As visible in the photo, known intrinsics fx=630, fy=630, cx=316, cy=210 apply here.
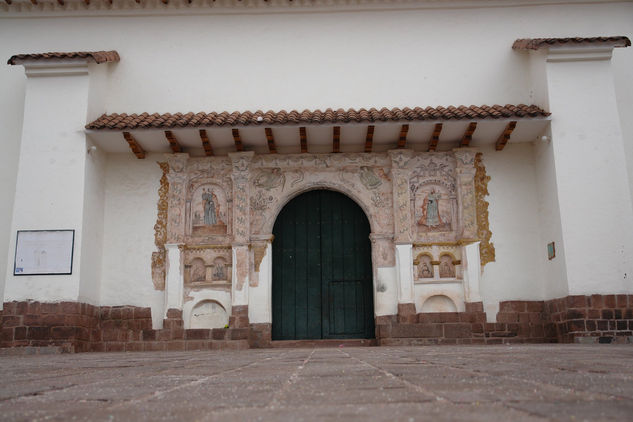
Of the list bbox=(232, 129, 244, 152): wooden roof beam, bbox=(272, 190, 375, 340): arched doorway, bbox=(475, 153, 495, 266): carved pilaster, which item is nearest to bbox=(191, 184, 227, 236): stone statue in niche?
bbox=(232, 129, 244, 152): wooden roof beam

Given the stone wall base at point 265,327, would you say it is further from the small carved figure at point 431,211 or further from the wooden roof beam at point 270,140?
the wooden roof beam at point 270,140

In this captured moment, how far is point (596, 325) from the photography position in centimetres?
957

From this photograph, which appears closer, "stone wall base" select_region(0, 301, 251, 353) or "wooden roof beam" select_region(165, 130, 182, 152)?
"stone wall base" select_region(0, 301, 251, 353)

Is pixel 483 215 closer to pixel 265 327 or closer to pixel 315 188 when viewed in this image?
pixel 315 188

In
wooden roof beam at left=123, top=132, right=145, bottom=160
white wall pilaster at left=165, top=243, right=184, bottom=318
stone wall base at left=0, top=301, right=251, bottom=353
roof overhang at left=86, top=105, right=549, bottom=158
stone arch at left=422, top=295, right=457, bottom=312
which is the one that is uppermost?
roof overhang at left=86, top=105, right=549, bottom=158

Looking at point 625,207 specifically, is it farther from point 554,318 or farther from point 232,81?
point 232,81

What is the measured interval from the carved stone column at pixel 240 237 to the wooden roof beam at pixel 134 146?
157 centimetres

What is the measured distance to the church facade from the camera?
10055mm

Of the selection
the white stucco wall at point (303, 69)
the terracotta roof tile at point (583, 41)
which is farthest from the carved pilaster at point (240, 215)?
the terracotta roof tile at point (583, 41)

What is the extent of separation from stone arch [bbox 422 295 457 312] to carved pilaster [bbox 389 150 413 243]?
3.46 feet

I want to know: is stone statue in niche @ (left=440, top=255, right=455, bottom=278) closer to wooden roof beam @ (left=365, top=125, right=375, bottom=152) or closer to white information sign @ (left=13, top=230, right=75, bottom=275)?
wooden roof beam @ (left=365, top=125, right=375, bottom=152)

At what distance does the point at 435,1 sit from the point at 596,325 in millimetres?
6269

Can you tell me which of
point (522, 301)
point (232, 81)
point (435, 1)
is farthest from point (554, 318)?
point (232, 81)

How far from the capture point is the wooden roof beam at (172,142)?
1050 cm
